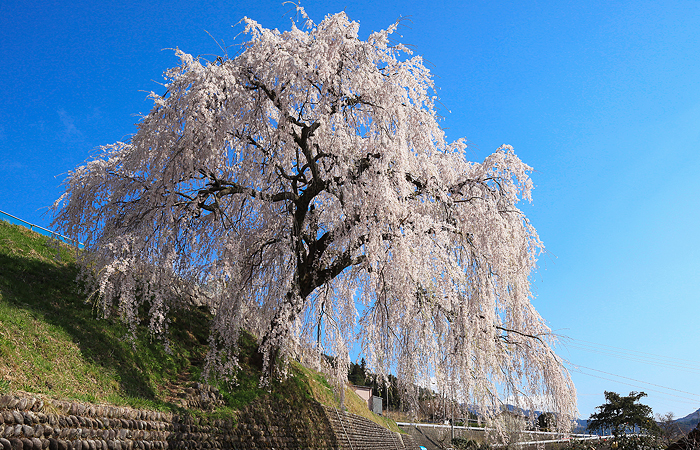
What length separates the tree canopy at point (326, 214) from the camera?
9.06 meters

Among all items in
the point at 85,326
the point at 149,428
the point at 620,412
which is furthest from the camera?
the point at 620,412

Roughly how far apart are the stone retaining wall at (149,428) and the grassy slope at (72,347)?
39 centimetres

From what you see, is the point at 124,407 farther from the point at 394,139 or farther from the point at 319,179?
the point at 394,139

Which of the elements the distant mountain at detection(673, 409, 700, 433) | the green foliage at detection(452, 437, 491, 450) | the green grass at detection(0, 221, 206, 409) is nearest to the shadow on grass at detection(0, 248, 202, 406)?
the green grass at detection(0, 221, 206, 409)

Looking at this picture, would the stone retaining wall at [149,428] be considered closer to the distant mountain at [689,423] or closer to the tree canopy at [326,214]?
the tree canopy at [326,214]

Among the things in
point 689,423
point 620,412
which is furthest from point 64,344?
point 620,412

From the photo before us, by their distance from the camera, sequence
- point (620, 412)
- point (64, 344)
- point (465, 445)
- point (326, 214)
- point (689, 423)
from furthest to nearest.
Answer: point (620, 412)
point (465, 445)
point (689, 423)
point (326, 214)
point (64, 344)

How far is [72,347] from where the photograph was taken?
27.4 feet

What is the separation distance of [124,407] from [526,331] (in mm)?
9513

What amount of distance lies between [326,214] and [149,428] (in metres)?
5.91

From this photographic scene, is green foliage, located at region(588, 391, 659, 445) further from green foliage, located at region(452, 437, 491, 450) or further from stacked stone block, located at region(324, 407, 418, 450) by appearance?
stacked stone block, located at region(324, 407, 418, 450)

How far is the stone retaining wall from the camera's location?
5.47 meters

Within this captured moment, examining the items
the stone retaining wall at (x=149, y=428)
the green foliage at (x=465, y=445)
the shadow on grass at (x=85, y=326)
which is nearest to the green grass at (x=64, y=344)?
the shadow on grass at (x=85, y=326)

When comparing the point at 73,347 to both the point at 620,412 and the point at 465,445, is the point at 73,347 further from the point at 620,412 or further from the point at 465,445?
the point at 620,412
